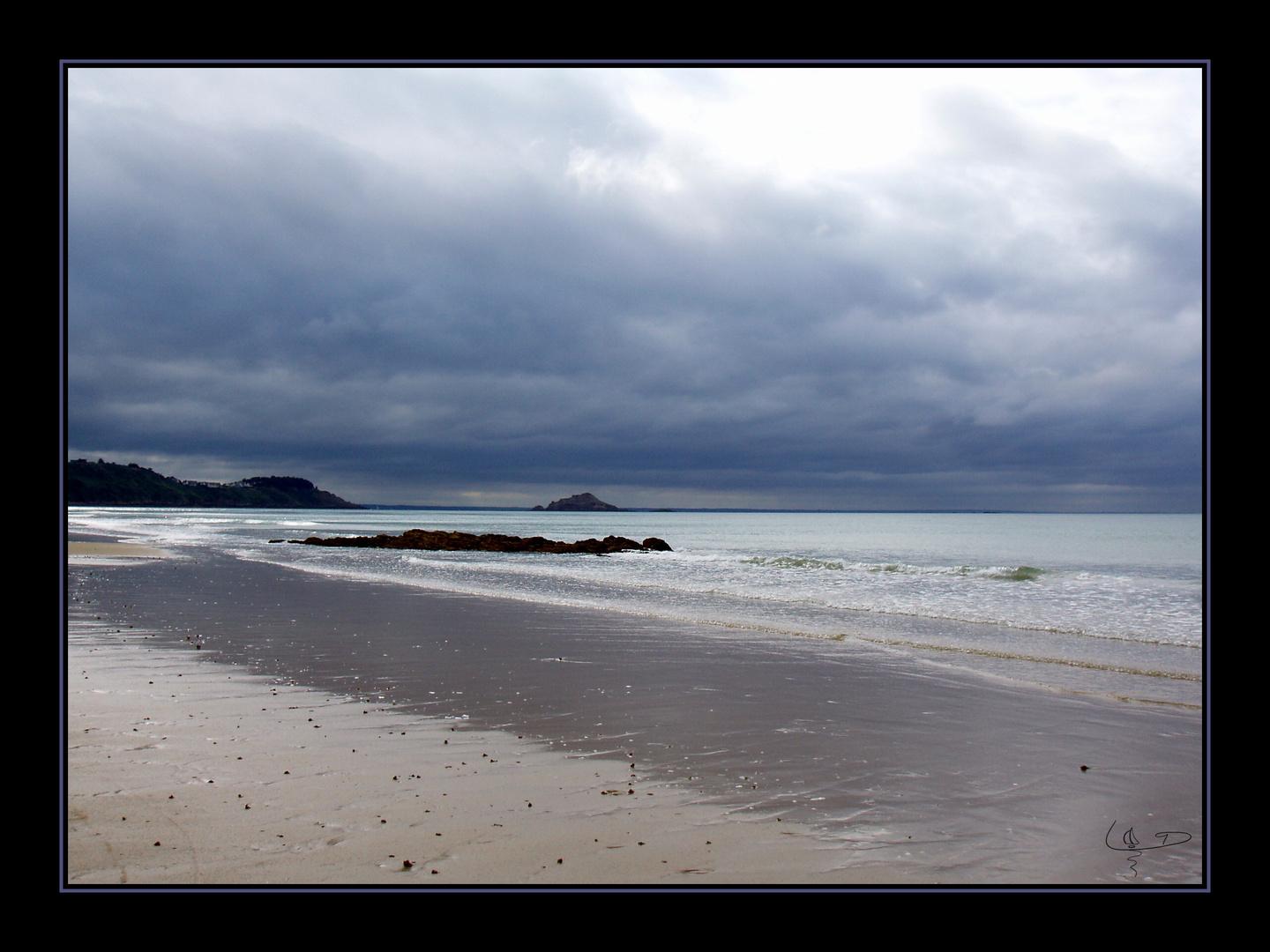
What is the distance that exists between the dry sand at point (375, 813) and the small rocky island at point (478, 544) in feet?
109

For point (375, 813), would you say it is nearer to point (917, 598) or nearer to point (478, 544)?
point (917, 598)

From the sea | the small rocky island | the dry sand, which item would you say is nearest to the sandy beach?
the dry sand

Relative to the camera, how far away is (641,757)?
5344 millimetres

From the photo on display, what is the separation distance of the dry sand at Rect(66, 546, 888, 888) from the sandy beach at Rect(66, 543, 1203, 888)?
2 centimetres

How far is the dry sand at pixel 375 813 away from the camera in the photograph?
356 centimetres

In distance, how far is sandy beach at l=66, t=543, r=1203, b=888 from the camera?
3.68 meters

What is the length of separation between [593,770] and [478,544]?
124ft

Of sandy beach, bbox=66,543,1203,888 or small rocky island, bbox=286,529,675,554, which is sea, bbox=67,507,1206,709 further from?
small rocky island, bbox=286,529,675,554
